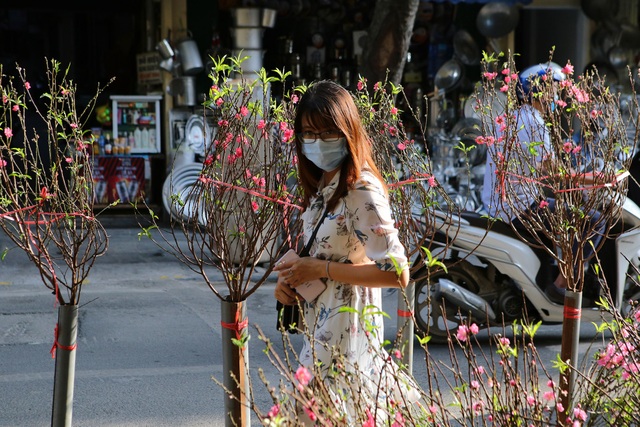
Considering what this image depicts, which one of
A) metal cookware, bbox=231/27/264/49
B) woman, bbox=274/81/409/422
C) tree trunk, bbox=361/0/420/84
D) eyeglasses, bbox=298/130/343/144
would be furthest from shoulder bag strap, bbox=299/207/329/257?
metal cookware, bbox=231/27/264/49

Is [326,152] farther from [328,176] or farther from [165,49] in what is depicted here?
[165,49]

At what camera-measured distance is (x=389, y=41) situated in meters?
9.81

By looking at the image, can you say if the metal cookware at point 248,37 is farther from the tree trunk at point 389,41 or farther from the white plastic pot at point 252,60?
the tree trunk at point 389,41

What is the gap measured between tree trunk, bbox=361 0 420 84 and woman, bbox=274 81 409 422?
6.88m

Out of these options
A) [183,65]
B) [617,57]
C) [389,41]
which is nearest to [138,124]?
[183,65]

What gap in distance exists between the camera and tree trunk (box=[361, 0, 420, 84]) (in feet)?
32.1

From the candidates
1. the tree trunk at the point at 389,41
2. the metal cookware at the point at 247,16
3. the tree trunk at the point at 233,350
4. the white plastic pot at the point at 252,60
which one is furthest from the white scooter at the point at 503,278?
the metal cookware at the point at 247,16

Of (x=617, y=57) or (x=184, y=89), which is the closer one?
(x=184, y=89)

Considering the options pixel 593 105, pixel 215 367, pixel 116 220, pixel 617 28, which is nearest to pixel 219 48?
pixel 116 220

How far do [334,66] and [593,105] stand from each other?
1018 cm

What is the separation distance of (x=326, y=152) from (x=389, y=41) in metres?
7.08

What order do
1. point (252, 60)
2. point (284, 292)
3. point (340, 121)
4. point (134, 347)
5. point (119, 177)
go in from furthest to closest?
point (119, 177), point (252, 60), point (134, 347), point (284, 292), point (340, 121)

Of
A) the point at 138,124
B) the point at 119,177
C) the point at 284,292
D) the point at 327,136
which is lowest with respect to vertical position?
the point at 119,177

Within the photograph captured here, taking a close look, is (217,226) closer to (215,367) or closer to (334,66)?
(215,367)
